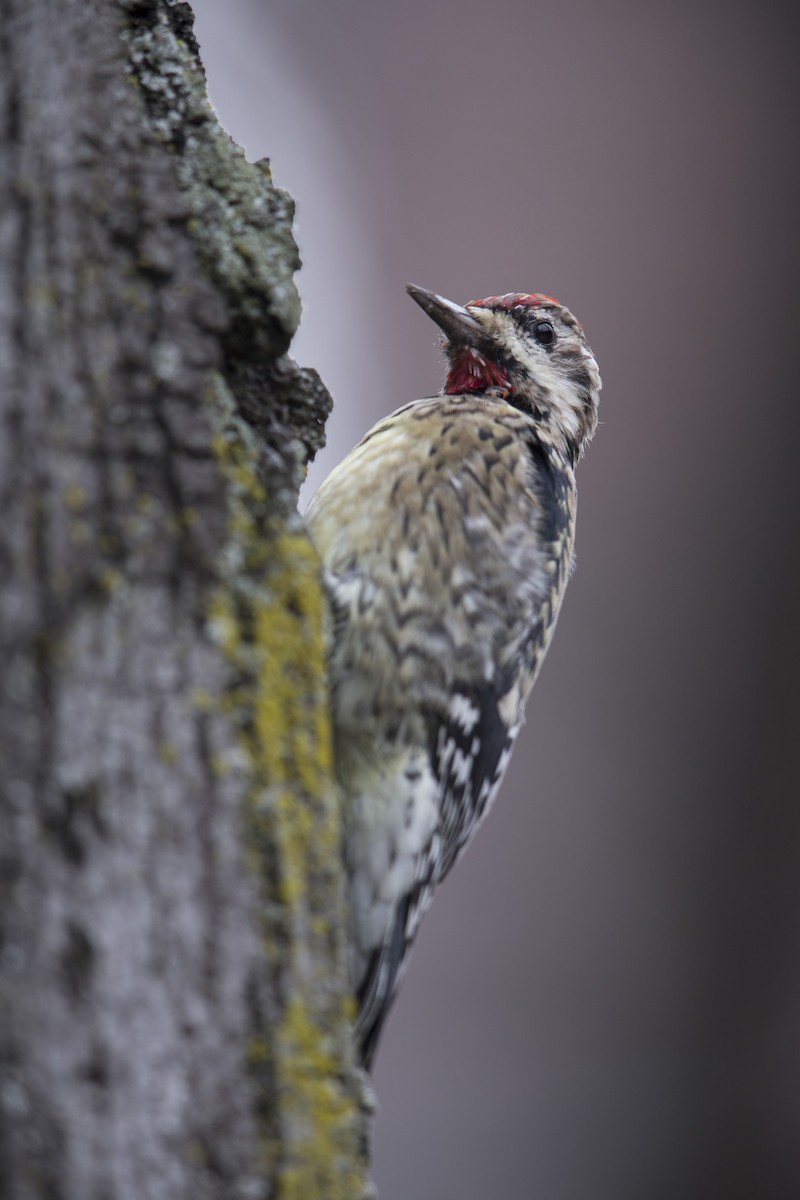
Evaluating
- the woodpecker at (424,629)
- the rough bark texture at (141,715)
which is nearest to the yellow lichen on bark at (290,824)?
the rough bark texture at (141,715)

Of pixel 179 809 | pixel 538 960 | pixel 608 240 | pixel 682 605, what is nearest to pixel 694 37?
pixel 608 240

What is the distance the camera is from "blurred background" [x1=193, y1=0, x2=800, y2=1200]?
13.3 feet

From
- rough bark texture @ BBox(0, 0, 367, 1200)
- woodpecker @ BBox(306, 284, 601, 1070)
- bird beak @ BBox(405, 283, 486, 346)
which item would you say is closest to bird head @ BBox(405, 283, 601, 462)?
bird beak @ BBox(405, 283, 486, 346)

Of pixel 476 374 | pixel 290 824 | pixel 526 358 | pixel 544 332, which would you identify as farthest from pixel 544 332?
pixel 290 824

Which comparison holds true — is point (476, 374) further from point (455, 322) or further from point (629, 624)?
point (629, 624)

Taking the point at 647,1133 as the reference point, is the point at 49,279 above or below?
above

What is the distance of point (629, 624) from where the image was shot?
14.6 ft

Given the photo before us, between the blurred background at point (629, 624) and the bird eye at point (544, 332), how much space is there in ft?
5.48

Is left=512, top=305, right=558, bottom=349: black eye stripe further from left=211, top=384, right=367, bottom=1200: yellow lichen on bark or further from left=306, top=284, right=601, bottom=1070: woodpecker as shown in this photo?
left=211, top=384, right=367, bottom=1200: yellow lichen on bark

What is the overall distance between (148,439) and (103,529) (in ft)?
0.37

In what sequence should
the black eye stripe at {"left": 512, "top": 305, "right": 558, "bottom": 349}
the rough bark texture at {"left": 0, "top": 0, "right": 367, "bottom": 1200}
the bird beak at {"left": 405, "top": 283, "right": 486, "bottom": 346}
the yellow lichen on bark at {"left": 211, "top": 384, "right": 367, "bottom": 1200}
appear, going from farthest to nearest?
the black eye stripe at {"left": 512, "top": 305, "right": 558, "bottom": 349} → the bird beak at {"left": 405, "top": 283, "right": 486, "bottom": 346} → the yellow lichen on bark at {"left": 211, "top": 384, "right": 367, "bottom": 1200} → the rough bark texture at {"left": 0, "top": 0, "right": 367, "bottom": 1200}

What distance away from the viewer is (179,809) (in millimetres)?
1033

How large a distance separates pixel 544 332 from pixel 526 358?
0.35ft

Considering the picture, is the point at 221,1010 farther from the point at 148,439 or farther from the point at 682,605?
the point at 682,605
